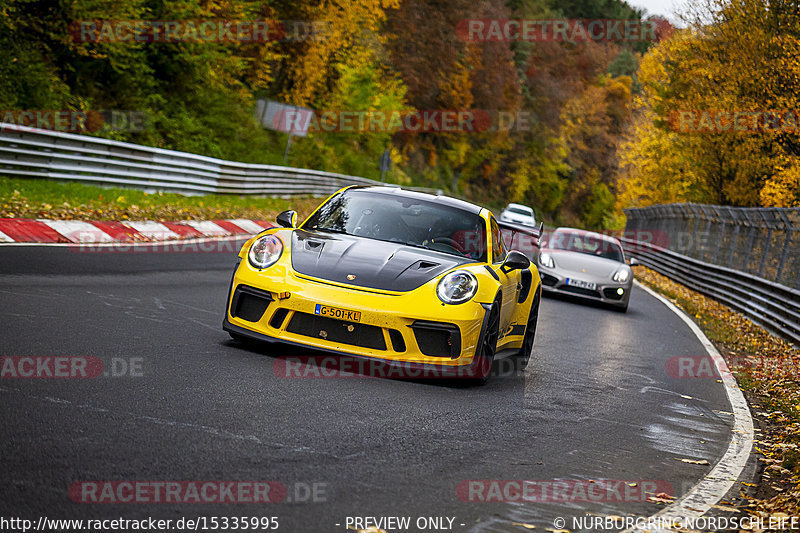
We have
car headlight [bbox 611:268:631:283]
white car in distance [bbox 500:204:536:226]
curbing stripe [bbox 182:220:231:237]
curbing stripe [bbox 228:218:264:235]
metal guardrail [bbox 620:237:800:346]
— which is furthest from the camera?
white car in distance [bbox 500:204:536:226]

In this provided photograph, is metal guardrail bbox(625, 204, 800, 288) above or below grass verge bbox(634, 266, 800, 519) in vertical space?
above

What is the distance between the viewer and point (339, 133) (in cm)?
5056

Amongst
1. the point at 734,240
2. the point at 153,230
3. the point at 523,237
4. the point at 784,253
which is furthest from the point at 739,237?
the point at 523,237

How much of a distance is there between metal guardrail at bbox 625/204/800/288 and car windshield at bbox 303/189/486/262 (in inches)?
355

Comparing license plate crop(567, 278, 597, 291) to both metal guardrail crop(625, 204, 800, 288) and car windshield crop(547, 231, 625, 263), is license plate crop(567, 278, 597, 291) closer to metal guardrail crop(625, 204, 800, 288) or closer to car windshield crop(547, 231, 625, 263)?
car windshield crop(547, 231, 625, 263)

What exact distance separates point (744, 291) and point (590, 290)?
3876 mm

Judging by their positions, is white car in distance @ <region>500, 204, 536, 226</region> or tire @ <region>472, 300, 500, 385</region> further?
white car in distance @ <region>500, 204, 536, 226</region>

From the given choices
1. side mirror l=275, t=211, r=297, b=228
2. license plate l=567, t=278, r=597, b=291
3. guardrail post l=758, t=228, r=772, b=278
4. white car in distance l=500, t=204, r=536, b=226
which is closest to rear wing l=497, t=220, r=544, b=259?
license plate l=567, t=278, r=597, b=291

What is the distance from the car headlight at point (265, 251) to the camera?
7324 millimetres

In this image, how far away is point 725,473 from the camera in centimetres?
603

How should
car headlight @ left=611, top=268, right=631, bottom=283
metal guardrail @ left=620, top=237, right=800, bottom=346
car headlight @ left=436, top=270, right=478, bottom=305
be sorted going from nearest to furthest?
1. car headlight @ left=436, top=270, right=478, bottom=305
2. metal guardrail @ left=620, top=237, right=800, bottom=346
3. car headlight @ left=611, top=268, right=631, bottom=283

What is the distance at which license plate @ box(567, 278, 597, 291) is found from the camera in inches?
659

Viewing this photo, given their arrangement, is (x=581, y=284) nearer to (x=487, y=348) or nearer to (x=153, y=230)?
(x=153, y=230)

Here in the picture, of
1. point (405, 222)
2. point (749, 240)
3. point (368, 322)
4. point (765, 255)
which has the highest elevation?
point (749, 240)
